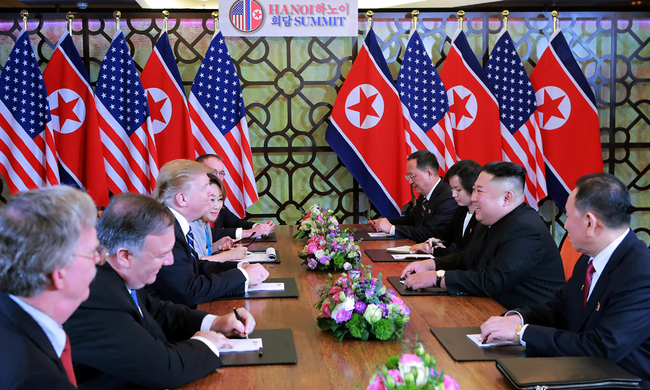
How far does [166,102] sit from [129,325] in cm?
430

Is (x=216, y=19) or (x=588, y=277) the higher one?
(x=216, y=19)

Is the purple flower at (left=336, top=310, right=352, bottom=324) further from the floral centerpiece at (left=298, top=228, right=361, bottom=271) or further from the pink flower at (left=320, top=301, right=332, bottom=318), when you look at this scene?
the floral centerpiece at (left=298, top=228, right=361, bottom=271)

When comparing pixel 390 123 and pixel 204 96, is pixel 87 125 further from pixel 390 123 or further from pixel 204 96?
pixel 390 123

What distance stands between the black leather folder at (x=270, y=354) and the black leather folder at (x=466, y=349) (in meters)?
0.52

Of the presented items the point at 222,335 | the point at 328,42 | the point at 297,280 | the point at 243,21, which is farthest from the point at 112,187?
the point at 222,335

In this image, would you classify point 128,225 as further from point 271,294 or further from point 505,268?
point 505,268

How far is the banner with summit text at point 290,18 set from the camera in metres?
5.67

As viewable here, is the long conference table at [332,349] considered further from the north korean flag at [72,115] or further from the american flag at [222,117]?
the north korean flag at [72,115]

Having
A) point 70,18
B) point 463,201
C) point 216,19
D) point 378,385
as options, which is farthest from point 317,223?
point 70,18

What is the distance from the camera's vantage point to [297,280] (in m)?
2.94

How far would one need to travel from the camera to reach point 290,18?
5691 millimetres

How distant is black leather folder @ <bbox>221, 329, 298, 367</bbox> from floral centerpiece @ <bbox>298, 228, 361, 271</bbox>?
3.36 ft

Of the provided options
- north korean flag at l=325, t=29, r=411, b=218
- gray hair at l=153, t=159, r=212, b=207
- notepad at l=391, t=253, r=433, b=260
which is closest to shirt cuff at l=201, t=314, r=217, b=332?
gray hair at l=153, t=159, r=212, b=207

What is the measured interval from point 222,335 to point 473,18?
5060mm
